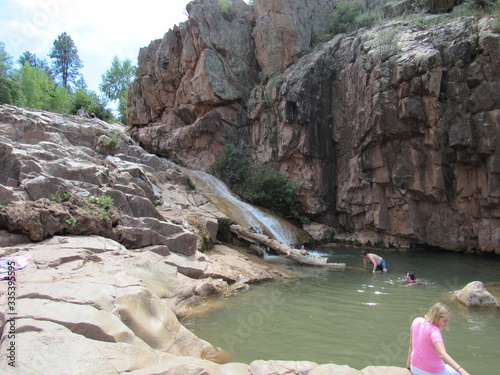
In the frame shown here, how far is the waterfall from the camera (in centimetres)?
1773

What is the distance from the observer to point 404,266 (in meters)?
14.4

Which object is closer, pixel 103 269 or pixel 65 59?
pixel 103 269

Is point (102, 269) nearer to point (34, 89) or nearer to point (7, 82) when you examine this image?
point (7, 82)

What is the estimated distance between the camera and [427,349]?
13.8 ft

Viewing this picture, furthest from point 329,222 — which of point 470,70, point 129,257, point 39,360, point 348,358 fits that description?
point 39,360

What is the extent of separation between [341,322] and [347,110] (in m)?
16.4

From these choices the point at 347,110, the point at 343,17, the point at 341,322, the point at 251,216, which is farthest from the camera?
the point at 343,17

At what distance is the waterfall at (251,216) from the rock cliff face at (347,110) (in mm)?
3467

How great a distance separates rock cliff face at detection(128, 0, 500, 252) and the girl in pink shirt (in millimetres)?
14477

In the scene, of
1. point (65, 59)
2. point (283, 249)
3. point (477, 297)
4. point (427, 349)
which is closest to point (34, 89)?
point (65, 59)

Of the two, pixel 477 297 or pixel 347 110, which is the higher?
pixel 347 110

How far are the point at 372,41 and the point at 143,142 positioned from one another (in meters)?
19.1

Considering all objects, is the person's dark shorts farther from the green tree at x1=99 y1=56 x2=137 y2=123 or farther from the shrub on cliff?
the green tree at x1=99 y1=56 x2=137 y2=123

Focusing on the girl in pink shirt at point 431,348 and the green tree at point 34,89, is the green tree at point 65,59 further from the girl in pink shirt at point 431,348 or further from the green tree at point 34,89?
the girl in pink shirt at point 431,348
